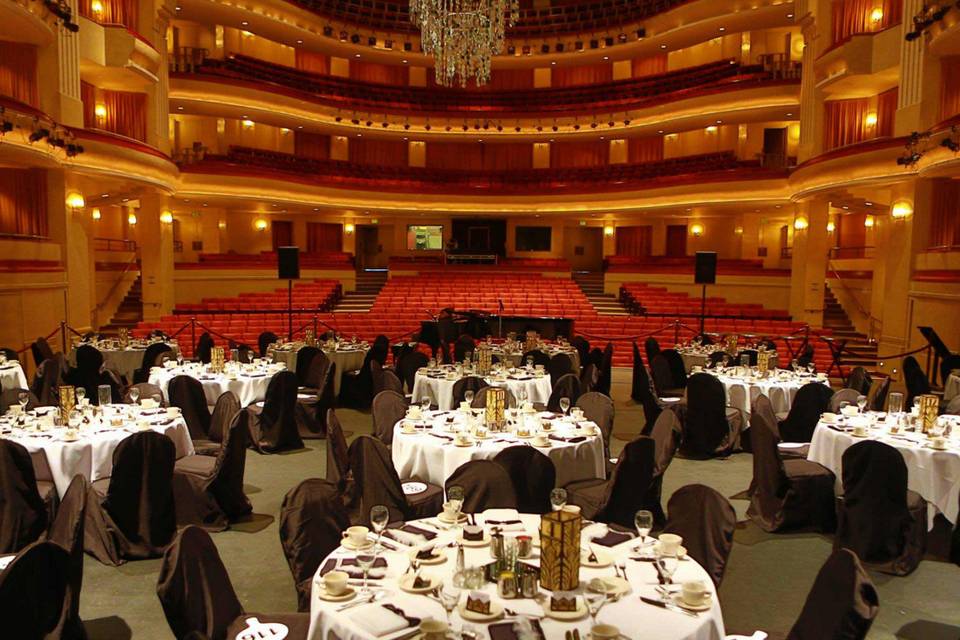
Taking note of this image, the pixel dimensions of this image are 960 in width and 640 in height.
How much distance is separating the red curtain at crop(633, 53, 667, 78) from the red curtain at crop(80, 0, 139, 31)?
1701 cm

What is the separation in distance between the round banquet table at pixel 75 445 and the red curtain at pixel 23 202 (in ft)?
28.7

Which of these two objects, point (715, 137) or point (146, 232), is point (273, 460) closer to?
point (146, 232)

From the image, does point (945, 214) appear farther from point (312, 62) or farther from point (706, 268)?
point (312, 62)

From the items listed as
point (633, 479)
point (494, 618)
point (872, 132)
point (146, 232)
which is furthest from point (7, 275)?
point (872, 132)

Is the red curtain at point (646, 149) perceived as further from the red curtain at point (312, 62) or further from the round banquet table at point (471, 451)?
the round banquet table at point (471, 451)

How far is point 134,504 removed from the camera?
4816mm

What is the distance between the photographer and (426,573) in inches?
115

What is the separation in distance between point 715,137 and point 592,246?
20.2 ft

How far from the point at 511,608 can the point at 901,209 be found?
1372cm

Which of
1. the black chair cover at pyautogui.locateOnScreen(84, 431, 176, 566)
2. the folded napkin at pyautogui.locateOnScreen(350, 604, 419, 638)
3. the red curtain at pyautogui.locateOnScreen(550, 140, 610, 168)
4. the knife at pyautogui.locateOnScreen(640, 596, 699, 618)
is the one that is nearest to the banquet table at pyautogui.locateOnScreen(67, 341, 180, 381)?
the black chair cover at pyautogui.locateOnScreen(84, 431, 176, 566)

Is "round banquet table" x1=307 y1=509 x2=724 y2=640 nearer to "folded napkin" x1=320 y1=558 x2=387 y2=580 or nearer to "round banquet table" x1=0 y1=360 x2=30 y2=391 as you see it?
"folded napkin" x1=320 y1=558 x2=387 y2=580

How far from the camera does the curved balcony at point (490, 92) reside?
67.2 ft

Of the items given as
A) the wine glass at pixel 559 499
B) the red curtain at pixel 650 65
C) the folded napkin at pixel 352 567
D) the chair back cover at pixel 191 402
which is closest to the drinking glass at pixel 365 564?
the folded napkin at pixel 352 567

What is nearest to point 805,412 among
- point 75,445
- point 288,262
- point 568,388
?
point 568,388
